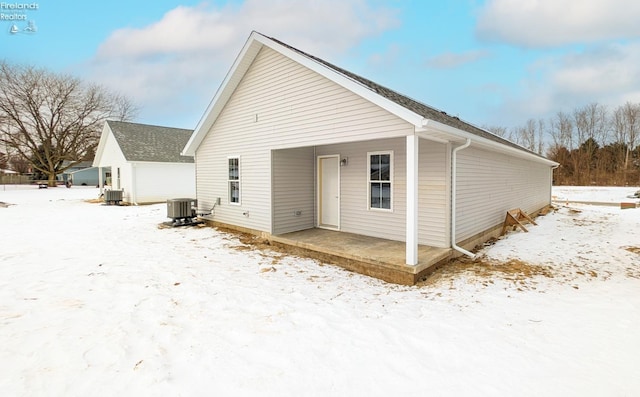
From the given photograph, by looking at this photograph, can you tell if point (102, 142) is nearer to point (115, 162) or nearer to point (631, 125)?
point (115, 162)

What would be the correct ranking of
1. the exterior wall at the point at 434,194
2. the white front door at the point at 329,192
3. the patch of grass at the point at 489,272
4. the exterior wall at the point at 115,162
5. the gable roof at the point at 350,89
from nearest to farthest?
the gable roof at the point at 350,89
the patch of grass at the point at 489,272
the exterior wall at the point at 434,194
the white front door at the point at 329,192
the exterior wall at the point at 115,162

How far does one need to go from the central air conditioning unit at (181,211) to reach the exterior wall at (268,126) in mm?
445

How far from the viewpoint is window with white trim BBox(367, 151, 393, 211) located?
294 inches

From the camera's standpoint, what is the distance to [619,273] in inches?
226

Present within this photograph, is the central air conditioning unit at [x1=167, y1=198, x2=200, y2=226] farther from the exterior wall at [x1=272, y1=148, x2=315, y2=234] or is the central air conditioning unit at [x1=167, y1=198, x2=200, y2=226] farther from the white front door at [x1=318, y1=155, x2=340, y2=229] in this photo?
the white front door at [x1=318, y1=155, x2=340, y2=229]

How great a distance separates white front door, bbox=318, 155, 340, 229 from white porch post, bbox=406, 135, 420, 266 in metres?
3.31

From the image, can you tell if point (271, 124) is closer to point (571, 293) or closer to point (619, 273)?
point (571, 293)

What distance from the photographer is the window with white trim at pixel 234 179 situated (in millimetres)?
Answer: 9539

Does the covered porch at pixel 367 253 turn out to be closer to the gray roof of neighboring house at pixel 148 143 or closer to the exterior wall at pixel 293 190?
the exterior wall at pixel 293 190

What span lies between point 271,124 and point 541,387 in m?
7.31

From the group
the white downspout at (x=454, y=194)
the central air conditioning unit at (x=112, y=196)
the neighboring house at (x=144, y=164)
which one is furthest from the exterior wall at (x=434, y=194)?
the central air conditioning unit at (x=112, y=196)

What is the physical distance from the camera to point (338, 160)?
849 cm

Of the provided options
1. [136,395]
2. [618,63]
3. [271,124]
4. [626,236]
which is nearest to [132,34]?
[271,124]

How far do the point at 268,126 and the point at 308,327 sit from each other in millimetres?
5838
